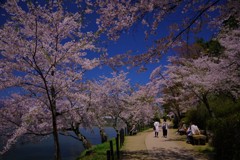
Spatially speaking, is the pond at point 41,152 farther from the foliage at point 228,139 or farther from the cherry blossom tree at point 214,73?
the foliage at point 228,139

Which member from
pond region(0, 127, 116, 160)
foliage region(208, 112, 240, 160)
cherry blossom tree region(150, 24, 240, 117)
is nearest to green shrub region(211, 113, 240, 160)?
foliage region(208, 112, 240, 160)

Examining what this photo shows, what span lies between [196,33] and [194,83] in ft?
34.7

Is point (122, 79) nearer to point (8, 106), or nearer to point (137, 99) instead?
point (137, 99)

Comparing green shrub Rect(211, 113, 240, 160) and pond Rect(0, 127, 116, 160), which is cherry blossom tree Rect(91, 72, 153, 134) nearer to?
pond Rect(0, 127, 116, 160)

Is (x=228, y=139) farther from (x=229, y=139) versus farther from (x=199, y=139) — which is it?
(x=199, y=139)

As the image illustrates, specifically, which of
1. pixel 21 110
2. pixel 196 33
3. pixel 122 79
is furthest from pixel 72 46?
pixel 122 79

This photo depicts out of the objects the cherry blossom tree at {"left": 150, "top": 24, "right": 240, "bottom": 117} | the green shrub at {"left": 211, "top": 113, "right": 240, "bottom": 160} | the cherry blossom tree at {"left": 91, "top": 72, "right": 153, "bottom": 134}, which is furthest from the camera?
the cherry blossom tree at {"left": 91, "top": 72, "right": 153, "bottom": 134}

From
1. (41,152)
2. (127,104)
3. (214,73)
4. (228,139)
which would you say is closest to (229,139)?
(228,139)

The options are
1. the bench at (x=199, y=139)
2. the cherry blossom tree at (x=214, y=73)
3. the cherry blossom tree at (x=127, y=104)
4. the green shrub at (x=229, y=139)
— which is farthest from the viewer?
the cherry blossom tree at (x=127, y=104)

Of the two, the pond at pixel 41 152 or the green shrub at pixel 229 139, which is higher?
the green shrub at pixel 229 139

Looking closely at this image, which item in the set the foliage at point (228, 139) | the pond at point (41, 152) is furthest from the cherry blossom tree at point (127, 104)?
the foliage at point (228, 139)

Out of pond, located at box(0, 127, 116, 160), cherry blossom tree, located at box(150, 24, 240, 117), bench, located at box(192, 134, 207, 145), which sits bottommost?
pond, located at box(0, 127, 116, 160)

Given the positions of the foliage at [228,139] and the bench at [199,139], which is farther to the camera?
the bench at [199,139]

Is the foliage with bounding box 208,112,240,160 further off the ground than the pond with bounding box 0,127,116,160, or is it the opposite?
the foliage with bounding box 208,112,240,160
